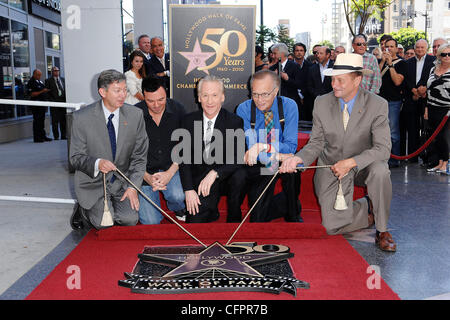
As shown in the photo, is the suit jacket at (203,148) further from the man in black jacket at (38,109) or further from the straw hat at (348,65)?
the man in black jacket at (38,109)

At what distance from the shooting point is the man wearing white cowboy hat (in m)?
3.37

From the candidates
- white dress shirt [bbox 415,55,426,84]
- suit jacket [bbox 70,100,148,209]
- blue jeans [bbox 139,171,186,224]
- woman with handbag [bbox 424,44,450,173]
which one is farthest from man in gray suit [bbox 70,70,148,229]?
white dress shirt [bbox 415,55,426,84]

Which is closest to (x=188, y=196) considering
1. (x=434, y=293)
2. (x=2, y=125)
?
(x=434, y=293)

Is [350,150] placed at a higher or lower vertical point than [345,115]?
lower

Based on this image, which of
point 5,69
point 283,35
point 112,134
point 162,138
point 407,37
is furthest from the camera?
point 407,37

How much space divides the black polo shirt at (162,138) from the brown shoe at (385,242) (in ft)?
5.44

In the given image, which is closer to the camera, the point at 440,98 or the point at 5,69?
the point at 440,98

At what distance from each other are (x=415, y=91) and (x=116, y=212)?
4.78 m

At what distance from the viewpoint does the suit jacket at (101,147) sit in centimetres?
347

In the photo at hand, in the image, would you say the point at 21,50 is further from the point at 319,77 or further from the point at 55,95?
the point at 319,77

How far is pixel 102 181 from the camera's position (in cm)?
353

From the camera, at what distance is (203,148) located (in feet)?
11.9

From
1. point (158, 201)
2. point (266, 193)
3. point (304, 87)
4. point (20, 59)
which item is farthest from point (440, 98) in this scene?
point (20, 59)

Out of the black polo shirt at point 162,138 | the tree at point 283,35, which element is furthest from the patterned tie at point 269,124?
the tree at point 283,35
